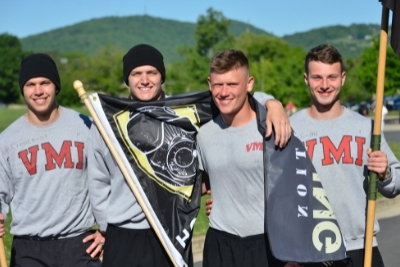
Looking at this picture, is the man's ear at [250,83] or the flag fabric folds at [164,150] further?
the flag fabric folds at [164,150]

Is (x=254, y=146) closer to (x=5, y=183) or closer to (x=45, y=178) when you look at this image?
(x=45, y=178)

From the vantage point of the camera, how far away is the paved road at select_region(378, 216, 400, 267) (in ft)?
33.5

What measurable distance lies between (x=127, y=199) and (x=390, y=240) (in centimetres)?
665

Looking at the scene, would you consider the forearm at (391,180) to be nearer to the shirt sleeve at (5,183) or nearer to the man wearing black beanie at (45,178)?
the man wearing black beanie at (45,178)

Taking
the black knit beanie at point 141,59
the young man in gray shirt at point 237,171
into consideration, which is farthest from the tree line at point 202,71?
the young man in gray shirt at point 237,171

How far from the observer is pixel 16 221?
19.8 feet

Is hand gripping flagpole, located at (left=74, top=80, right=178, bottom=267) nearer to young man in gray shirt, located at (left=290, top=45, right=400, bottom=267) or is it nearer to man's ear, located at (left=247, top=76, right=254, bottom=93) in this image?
man's ear, located at (left=247, top=76, right=254, bottom=93)

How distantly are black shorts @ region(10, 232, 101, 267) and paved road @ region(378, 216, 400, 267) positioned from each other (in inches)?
203

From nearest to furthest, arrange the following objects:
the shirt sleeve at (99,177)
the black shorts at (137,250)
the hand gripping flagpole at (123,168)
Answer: the hand gripping flagpole at (123,168) < the black shorts at (137,250) < the shirt sleeve at (99,177)

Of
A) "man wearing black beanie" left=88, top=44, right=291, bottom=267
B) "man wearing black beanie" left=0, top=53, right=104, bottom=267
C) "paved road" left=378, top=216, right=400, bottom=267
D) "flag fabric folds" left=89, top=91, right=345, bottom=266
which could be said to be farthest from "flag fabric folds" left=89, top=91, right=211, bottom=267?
"paved road" left=378, top=216, right=400, bottom=267

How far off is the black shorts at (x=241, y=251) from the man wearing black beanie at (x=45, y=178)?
1183 mm

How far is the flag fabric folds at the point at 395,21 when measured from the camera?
524 cm

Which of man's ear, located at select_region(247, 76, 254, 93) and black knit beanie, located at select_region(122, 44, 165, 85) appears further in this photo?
black knit beanie, located at select_region(122, 44, 165, 85)

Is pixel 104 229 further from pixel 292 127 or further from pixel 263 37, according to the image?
pixel 263 37
